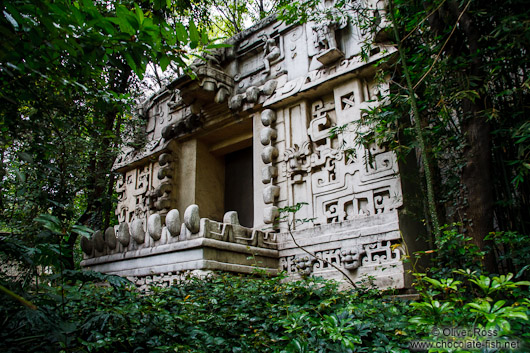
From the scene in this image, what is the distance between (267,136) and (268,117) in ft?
1.14

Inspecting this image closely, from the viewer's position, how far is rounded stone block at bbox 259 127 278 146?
257 inches

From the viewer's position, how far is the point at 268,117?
6645 mm

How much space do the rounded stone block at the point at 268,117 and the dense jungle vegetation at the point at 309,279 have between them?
1.82m

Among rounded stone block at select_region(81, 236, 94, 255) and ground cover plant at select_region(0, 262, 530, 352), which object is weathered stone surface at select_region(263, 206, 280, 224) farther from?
rounded stone block at select_region(81, 236, 94, 255)

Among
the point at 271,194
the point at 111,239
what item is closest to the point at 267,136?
the point at 271,194

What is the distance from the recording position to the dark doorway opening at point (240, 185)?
8.01m

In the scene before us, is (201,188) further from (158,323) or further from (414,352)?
(414,352)

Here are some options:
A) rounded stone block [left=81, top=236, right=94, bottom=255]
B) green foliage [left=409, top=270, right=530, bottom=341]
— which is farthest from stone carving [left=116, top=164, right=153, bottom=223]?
green foliage [left=409, top=270, right=530, bottom=341]

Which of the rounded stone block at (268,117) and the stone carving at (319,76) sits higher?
the stone carving at (319,76)

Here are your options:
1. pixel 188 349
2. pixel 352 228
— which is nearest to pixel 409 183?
pixel 352 228

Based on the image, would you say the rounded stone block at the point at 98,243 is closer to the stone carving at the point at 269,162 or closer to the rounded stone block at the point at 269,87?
the stone carving at the point at 269,162

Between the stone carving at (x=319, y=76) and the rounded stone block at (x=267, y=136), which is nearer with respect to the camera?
the stone carving at (x=319, y=76)

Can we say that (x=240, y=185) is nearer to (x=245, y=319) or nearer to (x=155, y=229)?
(x=155, y=229)

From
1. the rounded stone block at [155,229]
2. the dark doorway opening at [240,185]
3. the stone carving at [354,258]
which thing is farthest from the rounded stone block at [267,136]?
the rounded stone block at [155,229]
